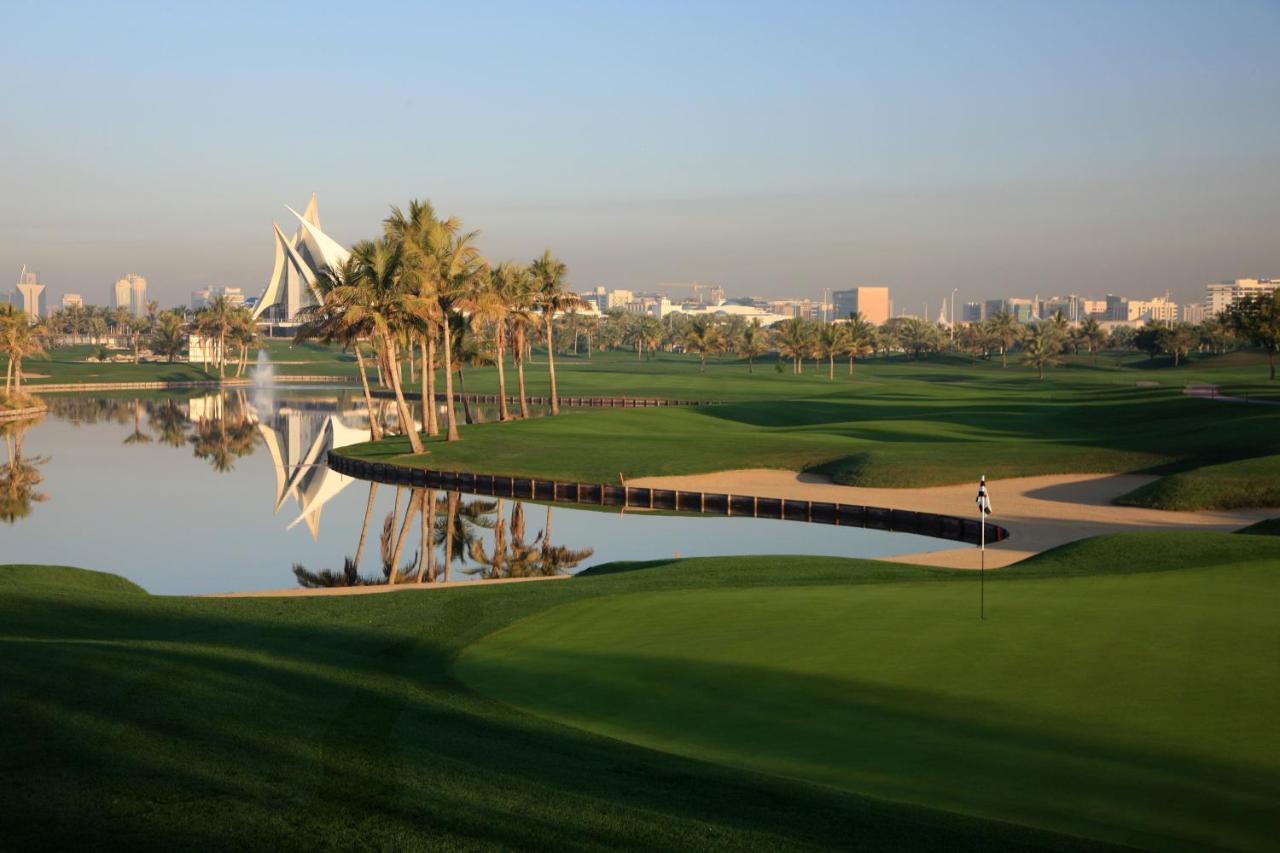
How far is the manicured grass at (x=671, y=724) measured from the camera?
10422mm

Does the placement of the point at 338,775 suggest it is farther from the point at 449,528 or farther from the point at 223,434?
the point at 223,434

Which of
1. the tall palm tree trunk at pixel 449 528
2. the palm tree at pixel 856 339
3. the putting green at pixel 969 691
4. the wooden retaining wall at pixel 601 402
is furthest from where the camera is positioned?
the palm tree at pixel 856 339

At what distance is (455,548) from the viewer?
4100 centimetres

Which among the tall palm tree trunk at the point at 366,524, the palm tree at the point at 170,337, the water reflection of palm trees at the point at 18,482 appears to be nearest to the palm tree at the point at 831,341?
the palm tree at the point at 170,337

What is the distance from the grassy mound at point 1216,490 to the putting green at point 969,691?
2453cm

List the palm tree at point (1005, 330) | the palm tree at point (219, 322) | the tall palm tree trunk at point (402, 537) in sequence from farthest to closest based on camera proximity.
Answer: the palm tree at point (1005, 330) → the palm tree at point (219, 322) → the tall palm tree trunk at point (402, 537)

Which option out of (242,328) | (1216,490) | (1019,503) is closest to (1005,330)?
(242,328)

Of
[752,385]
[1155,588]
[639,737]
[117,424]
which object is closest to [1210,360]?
[752,385]

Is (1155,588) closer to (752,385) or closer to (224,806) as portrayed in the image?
(224,806)

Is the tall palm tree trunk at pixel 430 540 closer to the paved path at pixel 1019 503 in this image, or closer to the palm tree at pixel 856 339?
the paved path at pixel 1019 503

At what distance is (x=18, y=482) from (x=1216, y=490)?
53757 millimetres

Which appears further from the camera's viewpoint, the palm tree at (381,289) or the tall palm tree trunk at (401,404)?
the tall palm tree trunk at (401,404)

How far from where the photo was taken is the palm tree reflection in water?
36.3 meters

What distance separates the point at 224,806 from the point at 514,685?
6.64m
